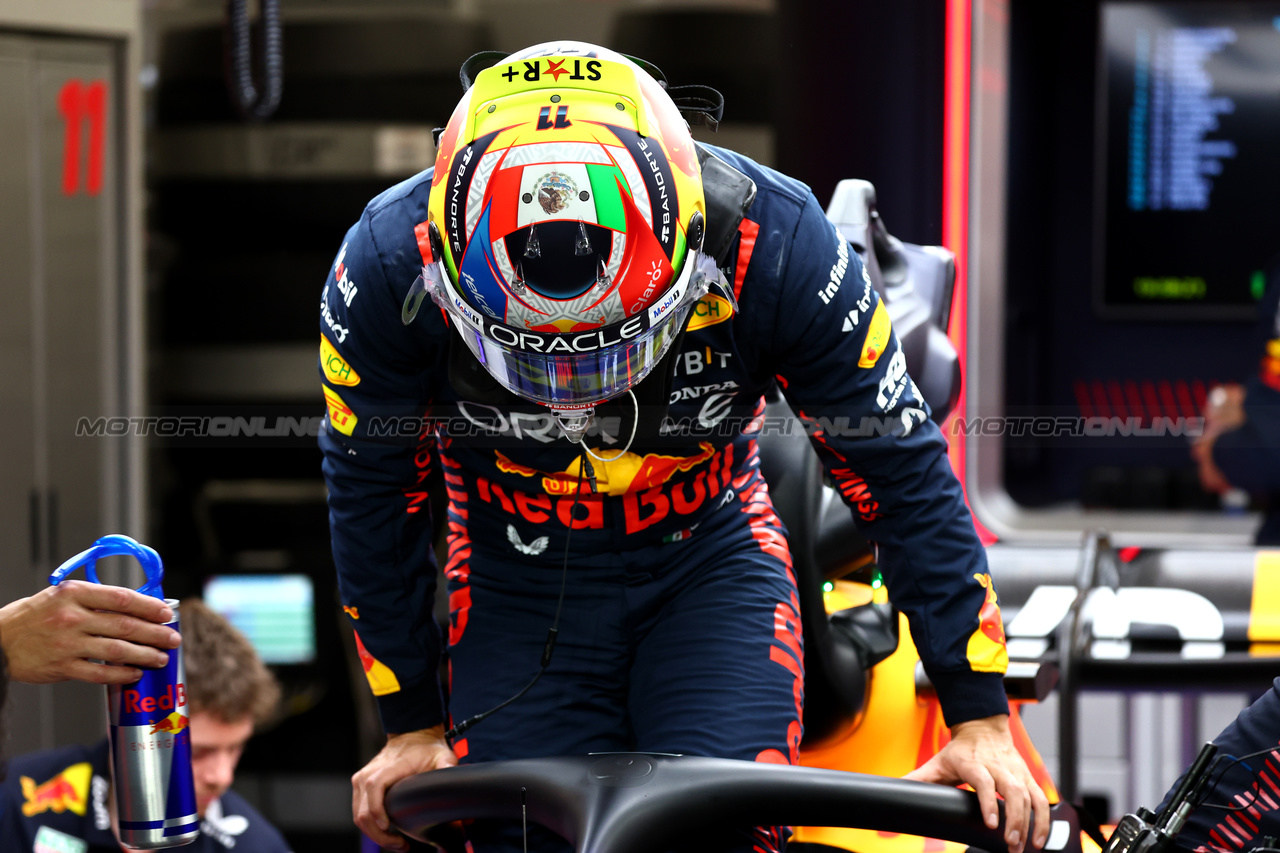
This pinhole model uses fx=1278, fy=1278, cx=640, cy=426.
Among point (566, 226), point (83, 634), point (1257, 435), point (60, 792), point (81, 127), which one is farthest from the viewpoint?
point (1257, 435)

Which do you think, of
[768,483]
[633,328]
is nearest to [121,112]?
[768,483]

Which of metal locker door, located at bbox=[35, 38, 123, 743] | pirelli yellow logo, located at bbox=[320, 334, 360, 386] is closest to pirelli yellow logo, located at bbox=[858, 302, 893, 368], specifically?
pirelli yellow logo, located at bbox=[320, 334, 360, 386]

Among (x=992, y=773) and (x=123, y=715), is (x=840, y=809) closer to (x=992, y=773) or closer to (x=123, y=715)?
(x=992, y=773)

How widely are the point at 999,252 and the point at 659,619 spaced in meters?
2.72

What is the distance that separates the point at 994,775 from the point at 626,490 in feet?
1.38

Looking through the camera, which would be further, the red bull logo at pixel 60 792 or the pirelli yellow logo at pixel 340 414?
the red bull logo at pixel 60 792

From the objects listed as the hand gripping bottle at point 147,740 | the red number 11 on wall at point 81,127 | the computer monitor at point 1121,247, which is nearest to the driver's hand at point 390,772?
the hand gripping bottle at point 147,740

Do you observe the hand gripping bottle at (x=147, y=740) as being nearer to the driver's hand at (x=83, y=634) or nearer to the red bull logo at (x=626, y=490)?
the driver's hand at (x=83, y=634)

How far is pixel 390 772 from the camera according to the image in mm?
1203

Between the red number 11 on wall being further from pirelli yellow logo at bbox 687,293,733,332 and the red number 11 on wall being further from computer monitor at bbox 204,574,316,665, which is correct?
pirelli yellow logo at bbox 687,293,733,332

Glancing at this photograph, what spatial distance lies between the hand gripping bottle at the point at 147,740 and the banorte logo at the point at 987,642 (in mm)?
711

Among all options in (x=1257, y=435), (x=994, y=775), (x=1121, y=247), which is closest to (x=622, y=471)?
(x=994, y=775)

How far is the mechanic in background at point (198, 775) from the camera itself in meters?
1.92

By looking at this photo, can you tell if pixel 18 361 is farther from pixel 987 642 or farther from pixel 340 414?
pixel 987 642
